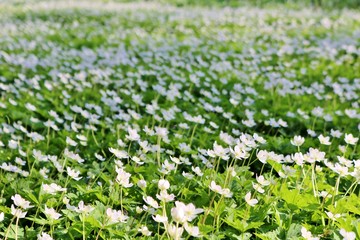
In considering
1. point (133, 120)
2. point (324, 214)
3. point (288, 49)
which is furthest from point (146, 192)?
point (288, 49)

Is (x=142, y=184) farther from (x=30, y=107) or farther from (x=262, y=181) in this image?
(x=30, y=107)

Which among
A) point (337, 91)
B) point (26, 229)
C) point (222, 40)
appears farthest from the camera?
point (222, 40)

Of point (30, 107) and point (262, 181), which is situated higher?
point (262, 181)

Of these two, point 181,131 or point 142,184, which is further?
point 181,131

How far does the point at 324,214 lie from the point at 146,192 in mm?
954

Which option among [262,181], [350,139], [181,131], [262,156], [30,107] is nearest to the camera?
[262,181]

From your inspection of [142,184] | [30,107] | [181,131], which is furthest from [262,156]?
[30,107]

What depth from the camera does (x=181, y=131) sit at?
403cm

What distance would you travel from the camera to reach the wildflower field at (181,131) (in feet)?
8.23

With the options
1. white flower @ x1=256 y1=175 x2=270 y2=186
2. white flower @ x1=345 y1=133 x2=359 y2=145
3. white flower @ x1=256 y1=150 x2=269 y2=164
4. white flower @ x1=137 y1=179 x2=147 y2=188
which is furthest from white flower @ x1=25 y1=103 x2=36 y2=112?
white flower @ x1=345 y1=133 x2=359 y2=145

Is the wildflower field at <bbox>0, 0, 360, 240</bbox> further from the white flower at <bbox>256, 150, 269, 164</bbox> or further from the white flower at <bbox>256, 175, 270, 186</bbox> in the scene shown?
the white flower at <bbox>256, 150, 269, 164</bbox>

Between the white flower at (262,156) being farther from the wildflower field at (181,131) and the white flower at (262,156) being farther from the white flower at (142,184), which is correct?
the white flower at (142,184)

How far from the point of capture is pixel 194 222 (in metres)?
2.48

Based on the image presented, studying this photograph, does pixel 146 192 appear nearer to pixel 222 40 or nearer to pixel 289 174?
pixel 289 174
